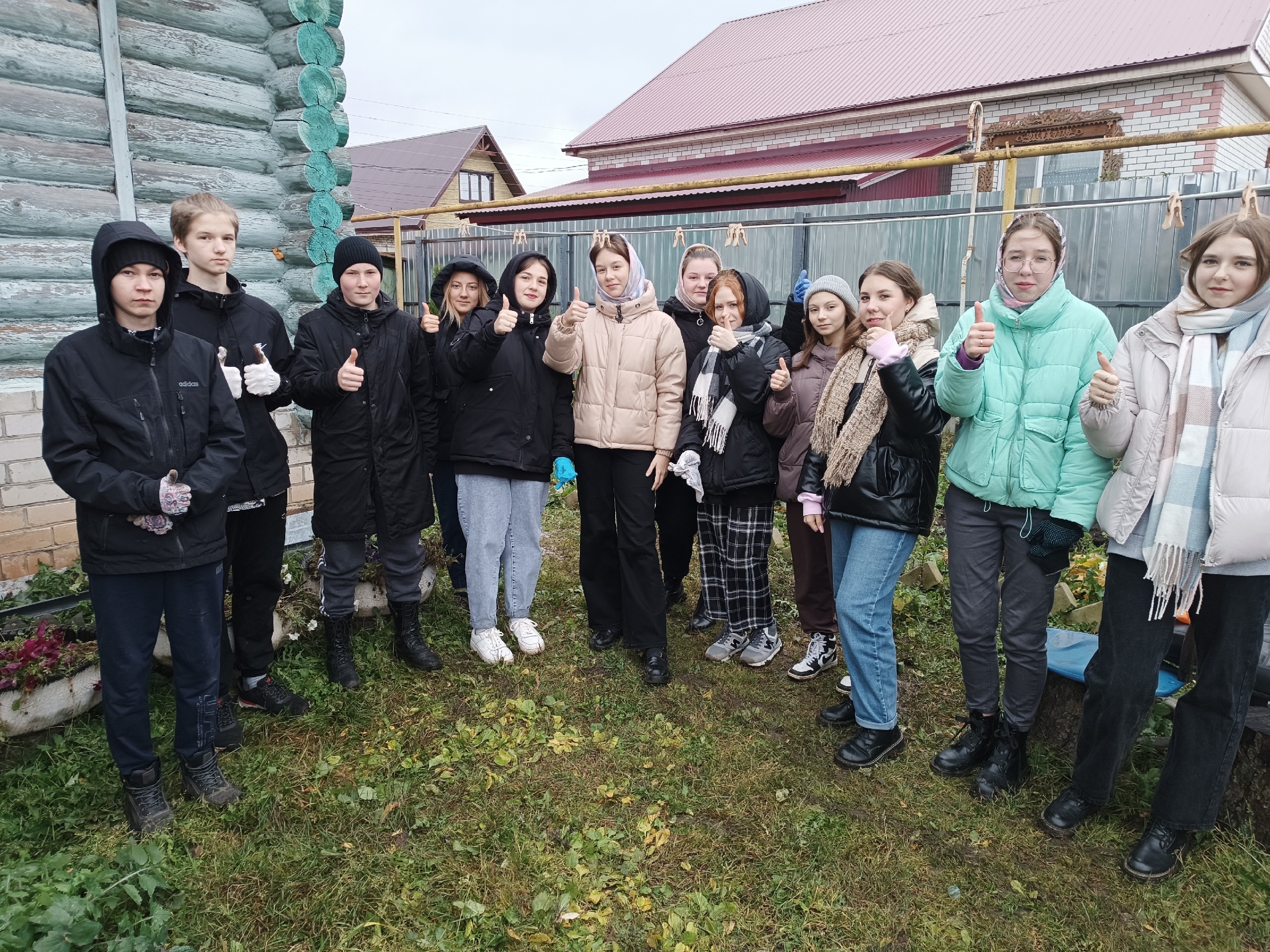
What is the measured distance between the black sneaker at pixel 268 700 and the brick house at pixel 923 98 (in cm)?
899

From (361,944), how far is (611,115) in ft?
65.4

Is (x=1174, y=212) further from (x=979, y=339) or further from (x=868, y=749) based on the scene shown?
(x=868, y=749)

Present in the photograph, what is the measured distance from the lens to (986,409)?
2869 mm


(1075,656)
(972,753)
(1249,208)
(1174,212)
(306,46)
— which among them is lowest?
(972,753)

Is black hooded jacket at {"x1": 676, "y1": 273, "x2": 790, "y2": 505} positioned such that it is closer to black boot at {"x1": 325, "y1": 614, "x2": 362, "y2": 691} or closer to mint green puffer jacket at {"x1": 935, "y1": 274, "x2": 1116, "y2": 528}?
mint green puffer jacket at {"x1": 935, "y1": 274, "x2": 1116, "y2": 528}

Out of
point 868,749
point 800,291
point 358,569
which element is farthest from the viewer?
point 800,291

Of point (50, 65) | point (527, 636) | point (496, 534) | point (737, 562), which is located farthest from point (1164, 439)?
point (50, 65)

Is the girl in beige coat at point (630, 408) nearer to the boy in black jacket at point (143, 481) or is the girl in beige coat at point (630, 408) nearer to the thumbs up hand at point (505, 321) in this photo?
the thumbs up hand at point (505, 321)

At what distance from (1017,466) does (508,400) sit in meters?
2.18

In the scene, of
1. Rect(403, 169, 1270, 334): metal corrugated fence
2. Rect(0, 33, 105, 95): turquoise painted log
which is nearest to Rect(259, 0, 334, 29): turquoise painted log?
Rect(0, 33, 105, 95): turquoise painted log

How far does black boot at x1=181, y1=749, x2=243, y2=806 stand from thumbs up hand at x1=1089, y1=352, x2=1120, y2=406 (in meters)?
3.14

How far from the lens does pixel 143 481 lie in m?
2.46

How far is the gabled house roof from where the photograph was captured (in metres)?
25.8

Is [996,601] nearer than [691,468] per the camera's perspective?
Yes
